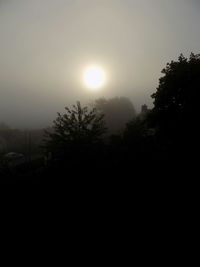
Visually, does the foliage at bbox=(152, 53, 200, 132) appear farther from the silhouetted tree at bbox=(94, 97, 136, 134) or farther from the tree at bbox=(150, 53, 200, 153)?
the silhouetted tree at bbox=(94, 97, 136, 134)

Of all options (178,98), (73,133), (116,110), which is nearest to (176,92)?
(178,98)

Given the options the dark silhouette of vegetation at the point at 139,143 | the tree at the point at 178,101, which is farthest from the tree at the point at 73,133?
the tree at the point at 178,101

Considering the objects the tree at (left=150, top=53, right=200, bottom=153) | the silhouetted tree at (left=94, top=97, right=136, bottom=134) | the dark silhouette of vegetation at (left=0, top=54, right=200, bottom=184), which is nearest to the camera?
the dark silhouette of vegetation at (left=0, top=54, right=200, bottom=184)

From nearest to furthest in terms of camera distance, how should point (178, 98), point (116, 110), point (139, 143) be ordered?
point (139, 143) → point (178, 98) → point (116, 110)

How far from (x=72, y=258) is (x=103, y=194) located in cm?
396

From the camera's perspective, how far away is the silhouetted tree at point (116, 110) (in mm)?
123750

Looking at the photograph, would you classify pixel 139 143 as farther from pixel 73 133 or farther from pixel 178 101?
pixel 178 101

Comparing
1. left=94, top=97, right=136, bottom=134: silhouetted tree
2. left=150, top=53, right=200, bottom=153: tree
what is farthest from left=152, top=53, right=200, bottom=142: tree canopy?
left=94, top=97, right=136, bottom=134: silhouetted tree

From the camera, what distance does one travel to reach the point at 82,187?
21609 millimetres

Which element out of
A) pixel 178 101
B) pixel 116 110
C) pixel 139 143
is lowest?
pixel 139 143

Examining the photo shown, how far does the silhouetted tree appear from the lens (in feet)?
406

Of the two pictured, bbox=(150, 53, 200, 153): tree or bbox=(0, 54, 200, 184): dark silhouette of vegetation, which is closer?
bbox=(0, 54, 200, 184): dark silhouette of vegetation

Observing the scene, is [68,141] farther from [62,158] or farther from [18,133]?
[18,133]

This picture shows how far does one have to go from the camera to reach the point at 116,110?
128875mm
